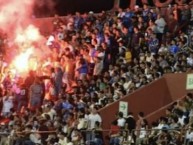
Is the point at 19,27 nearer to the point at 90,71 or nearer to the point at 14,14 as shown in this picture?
the point at 14,14

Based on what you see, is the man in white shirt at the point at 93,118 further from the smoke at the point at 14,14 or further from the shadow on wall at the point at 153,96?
the smoke at the point at 14,14

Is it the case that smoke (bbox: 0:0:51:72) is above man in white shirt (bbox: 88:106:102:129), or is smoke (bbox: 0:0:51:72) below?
above

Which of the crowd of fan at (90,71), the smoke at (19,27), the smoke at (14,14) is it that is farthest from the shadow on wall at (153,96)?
the smoke at (14,14)

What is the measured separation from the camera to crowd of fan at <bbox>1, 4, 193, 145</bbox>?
19.3m

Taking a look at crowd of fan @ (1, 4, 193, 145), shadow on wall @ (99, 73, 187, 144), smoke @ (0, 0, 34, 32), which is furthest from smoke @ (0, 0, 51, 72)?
shadow on wall @ (99, 73, 187, 144)

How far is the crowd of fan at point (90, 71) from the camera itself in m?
19.3

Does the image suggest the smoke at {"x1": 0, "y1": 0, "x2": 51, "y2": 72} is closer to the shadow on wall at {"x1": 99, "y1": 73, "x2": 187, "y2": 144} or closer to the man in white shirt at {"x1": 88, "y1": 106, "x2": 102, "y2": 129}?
the shadow on wall at {"x1": 99, "y1": 73, "x2": 187, "y2": 144}

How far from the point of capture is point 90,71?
2295 cm

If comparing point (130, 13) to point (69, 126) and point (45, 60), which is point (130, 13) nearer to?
point (45, 60)

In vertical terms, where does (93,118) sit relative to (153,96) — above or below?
below

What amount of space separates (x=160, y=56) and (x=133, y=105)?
1.48 m

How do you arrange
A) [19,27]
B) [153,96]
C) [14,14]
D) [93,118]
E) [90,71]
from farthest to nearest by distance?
[14,14]
[19,27]
[90,71]
[153,96]
[93,118]

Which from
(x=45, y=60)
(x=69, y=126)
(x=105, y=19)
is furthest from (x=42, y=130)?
(x=105, y=19)

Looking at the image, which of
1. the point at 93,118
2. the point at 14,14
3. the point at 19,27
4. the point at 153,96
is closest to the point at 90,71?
the point at 153,96
